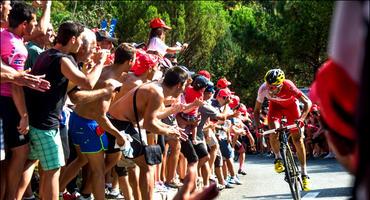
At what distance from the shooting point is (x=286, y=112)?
12.8m

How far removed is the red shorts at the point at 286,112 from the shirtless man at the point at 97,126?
4.96 metres

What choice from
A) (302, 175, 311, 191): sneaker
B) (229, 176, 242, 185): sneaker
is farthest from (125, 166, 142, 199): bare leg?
A: (229, 176, 242, 185): sneaker

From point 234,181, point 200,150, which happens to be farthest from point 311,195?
point 234,181

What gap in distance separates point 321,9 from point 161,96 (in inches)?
1359

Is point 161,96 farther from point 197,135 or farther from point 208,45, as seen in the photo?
point 208,45

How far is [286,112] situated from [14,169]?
718 centimetres

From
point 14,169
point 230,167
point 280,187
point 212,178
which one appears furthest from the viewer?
point 230,167

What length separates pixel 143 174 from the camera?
837 cm

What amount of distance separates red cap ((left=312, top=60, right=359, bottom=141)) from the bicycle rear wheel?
9.30 m

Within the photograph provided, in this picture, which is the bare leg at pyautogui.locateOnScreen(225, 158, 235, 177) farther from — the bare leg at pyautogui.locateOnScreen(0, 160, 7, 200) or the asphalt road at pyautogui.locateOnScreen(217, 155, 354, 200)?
the bare leg at pyautogui.locateOnScreen(0, 160, 7, 200)

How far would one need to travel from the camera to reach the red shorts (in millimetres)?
12719

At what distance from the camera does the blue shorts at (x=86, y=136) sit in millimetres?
8023

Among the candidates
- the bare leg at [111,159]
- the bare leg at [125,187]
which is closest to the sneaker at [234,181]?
the bare leg at [125,187]

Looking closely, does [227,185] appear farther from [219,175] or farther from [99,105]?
[99,105]
